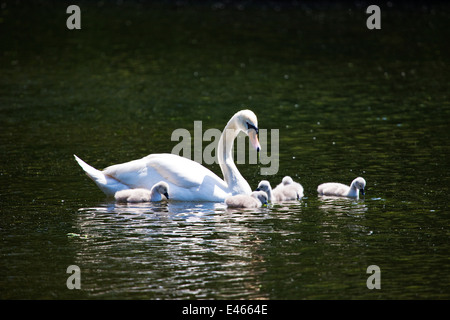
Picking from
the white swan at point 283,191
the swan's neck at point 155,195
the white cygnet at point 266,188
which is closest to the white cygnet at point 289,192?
the white swan at point 283,191

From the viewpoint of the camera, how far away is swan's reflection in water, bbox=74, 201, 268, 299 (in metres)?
9.62

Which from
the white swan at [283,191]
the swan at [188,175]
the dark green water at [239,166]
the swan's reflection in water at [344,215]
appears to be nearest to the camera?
the dark green water at [239,166]

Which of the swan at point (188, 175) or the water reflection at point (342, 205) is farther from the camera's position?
the swan at point (188, 175)

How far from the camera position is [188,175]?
13562 millimetres

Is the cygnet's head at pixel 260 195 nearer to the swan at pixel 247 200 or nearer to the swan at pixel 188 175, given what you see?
the swan at pixel 247 200

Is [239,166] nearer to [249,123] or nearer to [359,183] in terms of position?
[249,123]

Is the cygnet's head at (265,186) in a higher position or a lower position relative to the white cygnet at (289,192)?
higher

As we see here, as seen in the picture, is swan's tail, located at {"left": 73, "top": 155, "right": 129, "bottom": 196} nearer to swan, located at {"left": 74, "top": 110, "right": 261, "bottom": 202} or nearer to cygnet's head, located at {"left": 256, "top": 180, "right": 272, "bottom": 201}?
swan, located at {"left": 74, "top": 110, "right": 261, "bottom": 202}

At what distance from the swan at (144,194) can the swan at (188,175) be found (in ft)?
0.90

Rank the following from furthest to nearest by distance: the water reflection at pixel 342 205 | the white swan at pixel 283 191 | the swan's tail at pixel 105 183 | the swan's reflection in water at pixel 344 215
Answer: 1. the swan's tail at pixel 105 183
2. the white swan at pixel 283 191
3. the water reflection at pixel 342 205
4. the swan's reflection in water at pixel 344 215

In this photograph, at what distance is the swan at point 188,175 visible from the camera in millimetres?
13562

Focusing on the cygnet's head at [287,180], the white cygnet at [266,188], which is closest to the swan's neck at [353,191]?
the cygnet's head at [287,180]

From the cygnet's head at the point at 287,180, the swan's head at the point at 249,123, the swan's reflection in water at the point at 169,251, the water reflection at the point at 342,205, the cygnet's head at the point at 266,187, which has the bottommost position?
the swan's reflection in water at the point at 169,251

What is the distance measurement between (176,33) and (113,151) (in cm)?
2144
